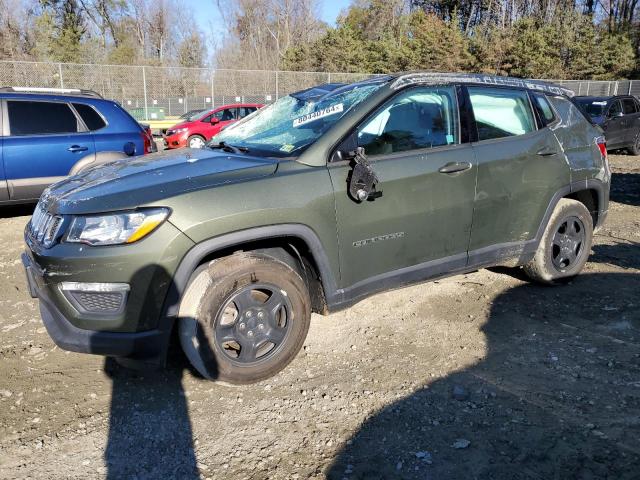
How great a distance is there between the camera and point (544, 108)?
4.30 meters

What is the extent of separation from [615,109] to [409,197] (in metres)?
12.6

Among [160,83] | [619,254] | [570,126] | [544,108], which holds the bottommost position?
[619,254]

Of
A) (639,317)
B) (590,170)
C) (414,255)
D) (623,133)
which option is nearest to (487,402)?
(414,255)

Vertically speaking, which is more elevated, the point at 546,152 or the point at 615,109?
the point at 615,109

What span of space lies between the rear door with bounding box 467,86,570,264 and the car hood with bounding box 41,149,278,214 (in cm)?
160

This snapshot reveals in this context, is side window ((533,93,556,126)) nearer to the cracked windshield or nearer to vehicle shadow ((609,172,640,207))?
the cracked windshield

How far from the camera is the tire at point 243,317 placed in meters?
2.83

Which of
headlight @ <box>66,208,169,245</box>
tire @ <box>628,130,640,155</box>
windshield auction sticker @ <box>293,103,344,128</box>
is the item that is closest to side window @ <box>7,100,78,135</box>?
windshield auction sticker @ <box>293,103,344,128</box>

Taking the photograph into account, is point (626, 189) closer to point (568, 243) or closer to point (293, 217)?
point (568, 243)

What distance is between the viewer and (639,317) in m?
3.96

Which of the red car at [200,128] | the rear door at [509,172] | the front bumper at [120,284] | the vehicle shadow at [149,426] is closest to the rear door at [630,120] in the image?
the red car at [200,128]

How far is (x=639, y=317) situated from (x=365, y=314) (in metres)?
2.04

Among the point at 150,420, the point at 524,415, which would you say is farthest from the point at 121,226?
the point at 524,415

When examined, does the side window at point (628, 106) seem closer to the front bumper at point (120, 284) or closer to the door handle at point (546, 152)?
the door handle at point (546, 152)
